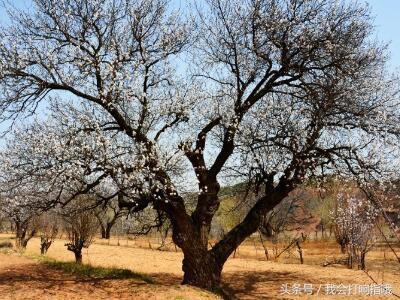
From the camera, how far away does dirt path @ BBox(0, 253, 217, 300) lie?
11148 mm

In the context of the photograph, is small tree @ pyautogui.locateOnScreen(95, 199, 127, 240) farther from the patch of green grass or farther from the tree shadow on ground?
the tree shadow on ground

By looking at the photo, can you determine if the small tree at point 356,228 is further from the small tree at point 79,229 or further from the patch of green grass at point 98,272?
the small tree at point 79,229

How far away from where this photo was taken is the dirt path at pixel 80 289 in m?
11.1

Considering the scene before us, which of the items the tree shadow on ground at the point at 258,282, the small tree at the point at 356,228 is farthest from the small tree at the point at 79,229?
the small tree at the point at 356,228

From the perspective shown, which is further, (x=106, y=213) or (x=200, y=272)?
(x=106, y=213)

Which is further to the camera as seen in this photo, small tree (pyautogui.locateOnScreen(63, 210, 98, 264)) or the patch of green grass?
small tree (pyautogui.locateOnScreen(63, 210, 98, 264))

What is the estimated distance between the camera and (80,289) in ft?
39.2

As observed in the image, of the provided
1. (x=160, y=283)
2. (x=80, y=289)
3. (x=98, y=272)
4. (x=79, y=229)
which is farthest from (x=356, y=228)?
(x=80, y=289)

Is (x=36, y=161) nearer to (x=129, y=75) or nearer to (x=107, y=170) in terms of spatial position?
(x=107, y=170)

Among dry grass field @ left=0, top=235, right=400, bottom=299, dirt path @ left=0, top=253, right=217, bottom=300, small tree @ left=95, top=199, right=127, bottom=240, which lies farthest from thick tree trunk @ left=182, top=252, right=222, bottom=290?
small tree @ left=95, top=199, right=127, bottom=240

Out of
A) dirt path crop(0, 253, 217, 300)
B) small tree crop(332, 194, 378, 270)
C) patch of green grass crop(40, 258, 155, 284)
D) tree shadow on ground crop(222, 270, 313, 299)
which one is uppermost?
small tree crop(332, 194, 378, 270)

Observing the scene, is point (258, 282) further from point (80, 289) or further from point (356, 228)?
point (356, 228)

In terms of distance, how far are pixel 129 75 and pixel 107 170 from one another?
2.70 m

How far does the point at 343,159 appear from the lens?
1323 cm
